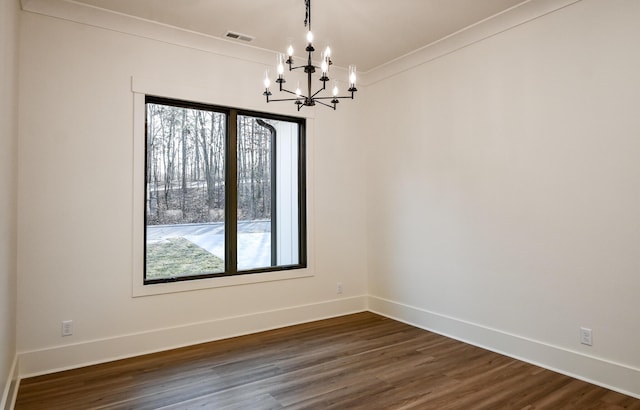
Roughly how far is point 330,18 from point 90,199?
258cm

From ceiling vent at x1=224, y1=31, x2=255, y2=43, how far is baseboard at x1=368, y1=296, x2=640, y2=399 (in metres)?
3.28

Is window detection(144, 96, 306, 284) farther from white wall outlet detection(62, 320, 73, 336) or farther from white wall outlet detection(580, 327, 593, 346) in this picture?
white wall outlet detection(580, 327, 593, 346)

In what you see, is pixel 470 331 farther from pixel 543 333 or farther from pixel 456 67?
pixel 456 67

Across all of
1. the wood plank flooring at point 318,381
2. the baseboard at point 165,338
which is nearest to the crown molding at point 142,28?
the baseboard at point 165,338

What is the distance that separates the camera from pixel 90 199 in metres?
3.33

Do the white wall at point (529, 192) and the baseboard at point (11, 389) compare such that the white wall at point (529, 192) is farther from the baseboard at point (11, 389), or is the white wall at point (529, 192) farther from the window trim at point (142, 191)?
the baseboard at point (11, 389)

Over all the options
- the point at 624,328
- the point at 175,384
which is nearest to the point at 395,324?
the point at 624,328

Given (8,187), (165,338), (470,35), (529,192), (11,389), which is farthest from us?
(470,35)

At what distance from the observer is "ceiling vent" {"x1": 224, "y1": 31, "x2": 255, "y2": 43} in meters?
3.81

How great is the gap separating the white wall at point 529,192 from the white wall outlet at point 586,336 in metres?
0.03

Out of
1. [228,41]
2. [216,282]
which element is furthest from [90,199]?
[228,41]

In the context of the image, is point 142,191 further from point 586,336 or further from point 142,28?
point 586,336

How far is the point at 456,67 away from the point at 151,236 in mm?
3403

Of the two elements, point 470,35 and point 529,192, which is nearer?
point 529,192
